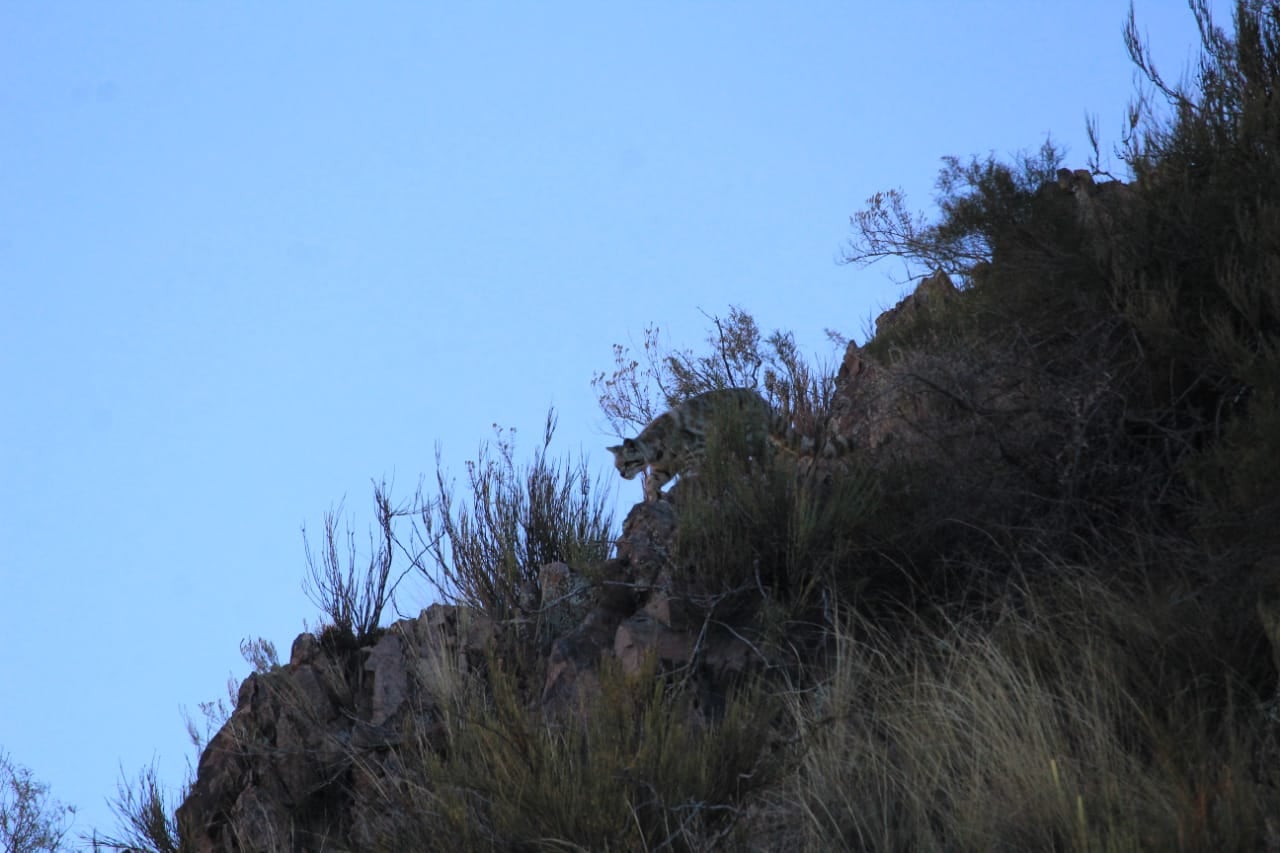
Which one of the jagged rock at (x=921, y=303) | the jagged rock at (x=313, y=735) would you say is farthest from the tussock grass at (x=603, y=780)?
the jagged rock at (x=921, y=303)

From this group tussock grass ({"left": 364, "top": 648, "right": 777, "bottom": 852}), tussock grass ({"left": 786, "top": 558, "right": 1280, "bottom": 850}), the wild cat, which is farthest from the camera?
the wild cat

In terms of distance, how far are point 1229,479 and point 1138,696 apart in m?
1.19

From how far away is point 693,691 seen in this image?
6.96 metres

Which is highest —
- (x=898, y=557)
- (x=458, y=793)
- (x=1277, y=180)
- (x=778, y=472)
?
(x=1277, y=180)

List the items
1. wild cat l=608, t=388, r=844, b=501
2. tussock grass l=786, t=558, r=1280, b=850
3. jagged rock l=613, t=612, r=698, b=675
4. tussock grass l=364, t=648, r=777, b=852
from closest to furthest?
tussock grass l=786, t=558, r=1280, b=850, tussock grass l=364, t=648, r=777, b=852, jagged rock l=613, t=612, r=698, b=675, wild cat l=608, t=388, r=844, b=501

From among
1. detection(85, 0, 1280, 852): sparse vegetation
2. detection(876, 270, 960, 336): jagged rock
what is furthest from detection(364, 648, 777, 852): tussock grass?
detection(876, 270, 960, 336): jagged rock

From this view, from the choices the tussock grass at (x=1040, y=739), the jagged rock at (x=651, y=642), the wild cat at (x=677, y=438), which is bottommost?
the tussock grass at (x=1040, y=739)

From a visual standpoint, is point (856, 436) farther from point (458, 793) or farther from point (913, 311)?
point (458, 793)

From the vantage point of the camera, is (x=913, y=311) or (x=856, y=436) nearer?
(x=856, y=436)

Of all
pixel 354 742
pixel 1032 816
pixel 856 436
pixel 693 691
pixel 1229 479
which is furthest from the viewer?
pixel 856 436

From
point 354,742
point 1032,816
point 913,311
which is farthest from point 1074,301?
point 354,742

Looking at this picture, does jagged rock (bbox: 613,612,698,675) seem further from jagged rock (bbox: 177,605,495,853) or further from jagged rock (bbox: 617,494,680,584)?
jagged rock (bbox: 177,605,495,853)

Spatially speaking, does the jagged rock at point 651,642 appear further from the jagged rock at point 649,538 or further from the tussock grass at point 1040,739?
the tussock grass at point 1040,739

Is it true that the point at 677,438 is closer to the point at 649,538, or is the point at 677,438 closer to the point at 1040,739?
the point at 649,538
